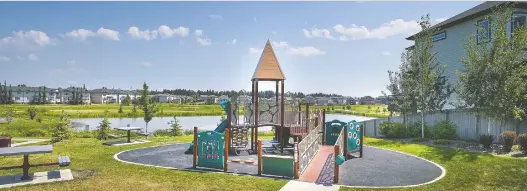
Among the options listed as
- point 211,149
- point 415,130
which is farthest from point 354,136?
point 415,130

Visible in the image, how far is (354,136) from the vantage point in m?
15.4

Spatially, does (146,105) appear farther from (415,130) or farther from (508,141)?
(508,141)

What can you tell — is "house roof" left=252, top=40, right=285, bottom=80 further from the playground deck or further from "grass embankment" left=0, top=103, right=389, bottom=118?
"grass embankment" left=0, top=103, right=389, bottom=118

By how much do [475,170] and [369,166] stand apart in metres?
3.58

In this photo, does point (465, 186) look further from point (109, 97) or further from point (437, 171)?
point (109, 97)

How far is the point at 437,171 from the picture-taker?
40.0 ft

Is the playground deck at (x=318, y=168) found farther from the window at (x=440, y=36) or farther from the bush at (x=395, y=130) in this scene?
the window at (x=440, y=36)

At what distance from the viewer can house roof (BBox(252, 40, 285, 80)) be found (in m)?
16.0

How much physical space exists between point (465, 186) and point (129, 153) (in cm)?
1322

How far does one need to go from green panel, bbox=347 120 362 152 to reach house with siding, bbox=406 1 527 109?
11.1 meters

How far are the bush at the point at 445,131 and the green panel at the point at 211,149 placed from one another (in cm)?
1542

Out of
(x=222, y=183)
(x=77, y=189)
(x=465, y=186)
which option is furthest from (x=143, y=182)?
(x=465, y=186)

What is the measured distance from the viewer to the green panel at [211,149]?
12.2 meters

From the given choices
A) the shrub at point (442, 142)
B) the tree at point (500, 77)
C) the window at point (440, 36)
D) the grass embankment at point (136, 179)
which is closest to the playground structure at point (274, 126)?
the grass embankment at point (136, 179)
